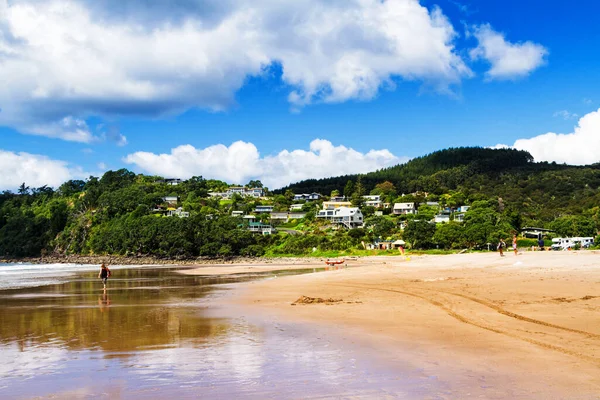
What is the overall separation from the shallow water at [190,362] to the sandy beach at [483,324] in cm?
82

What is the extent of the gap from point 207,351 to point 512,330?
655 cm

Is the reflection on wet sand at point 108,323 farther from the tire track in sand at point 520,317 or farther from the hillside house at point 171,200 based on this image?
the hillside house at point 171,200

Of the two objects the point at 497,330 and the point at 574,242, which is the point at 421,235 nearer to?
the point at 574,242

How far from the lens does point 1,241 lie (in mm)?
128750

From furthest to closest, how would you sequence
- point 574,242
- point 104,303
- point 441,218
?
point 441,218
point 574,242
point 104,303

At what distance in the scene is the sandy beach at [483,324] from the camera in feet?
22.5

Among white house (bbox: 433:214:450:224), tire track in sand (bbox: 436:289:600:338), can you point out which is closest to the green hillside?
white house (bbox: 433:214:450:224)

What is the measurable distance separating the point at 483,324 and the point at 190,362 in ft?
22.2

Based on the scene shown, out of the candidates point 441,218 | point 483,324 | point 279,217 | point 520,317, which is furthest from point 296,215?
point 483,324

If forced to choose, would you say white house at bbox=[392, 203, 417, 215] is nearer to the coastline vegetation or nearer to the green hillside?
the coastline vegetation

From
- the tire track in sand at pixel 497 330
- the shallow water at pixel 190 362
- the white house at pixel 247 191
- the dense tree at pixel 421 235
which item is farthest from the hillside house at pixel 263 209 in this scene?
the shallow water at pixel 190 362

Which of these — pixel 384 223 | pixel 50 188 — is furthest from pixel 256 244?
pixel 50 188

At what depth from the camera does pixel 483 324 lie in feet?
35.6

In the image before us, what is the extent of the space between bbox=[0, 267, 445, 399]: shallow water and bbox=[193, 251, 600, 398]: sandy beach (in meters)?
0.82
